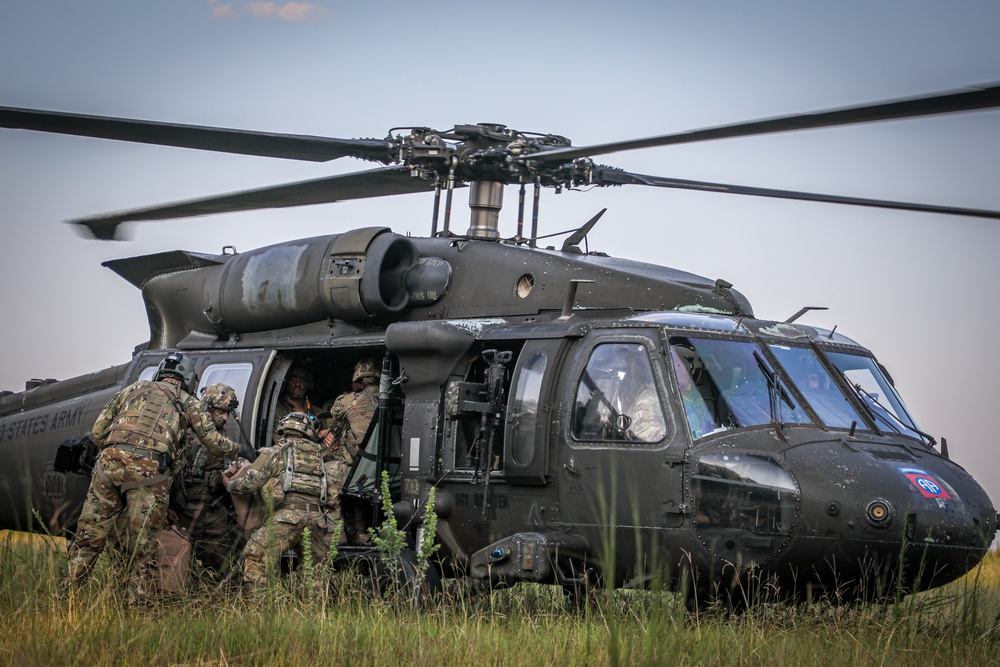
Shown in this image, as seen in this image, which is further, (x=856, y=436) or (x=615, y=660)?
(x=856, y=436)

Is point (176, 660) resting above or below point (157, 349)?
below

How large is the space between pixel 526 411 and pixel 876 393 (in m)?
2.19

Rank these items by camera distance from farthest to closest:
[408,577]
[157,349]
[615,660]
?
[157,349] < [408,577] < [615,660]

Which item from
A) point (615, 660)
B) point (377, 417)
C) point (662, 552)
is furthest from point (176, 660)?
point (377, 417)

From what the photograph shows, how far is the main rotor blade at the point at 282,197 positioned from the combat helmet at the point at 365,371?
4.38 ft

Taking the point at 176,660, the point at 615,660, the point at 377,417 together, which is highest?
the point at 377,417

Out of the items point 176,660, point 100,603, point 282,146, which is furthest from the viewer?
point 282,146

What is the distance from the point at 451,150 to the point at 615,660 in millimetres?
5360

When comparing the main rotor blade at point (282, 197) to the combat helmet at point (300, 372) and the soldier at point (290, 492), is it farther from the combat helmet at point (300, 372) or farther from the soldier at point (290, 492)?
the soldier at point (290, 492)

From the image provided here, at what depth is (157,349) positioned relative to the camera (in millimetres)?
10602

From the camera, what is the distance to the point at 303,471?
8.02 metres

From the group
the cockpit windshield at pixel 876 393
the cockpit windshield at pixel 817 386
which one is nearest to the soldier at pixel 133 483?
the cockpit windshield at pixel 817 386

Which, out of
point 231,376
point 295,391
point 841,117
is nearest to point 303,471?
point 295,391

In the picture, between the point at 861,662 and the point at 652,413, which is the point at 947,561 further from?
the point at 652,413
